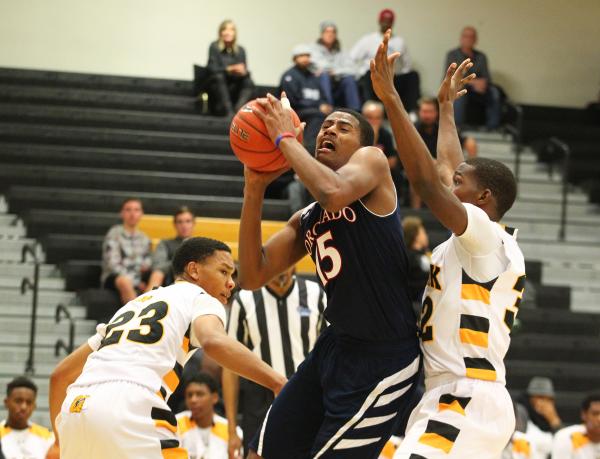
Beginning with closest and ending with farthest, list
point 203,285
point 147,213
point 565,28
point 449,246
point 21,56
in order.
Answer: point 449,246
point 203,285
point 147,213
point 21,56
point 565,28

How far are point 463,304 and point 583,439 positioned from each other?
17.0 ft

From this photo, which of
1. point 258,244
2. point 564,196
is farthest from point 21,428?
point 564,196

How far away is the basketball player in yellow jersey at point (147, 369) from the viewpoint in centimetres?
511

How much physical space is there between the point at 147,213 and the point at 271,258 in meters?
7.60

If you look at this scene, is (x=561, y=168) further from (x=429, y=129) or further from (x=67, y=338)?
(x=67, y=338)

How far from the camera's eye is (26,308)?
11.5 m

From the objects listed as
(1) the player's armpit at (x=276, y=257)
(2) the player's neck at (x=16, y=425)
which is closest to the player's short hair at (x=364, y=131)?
(1) the player's armpit at (x=276, y=257)

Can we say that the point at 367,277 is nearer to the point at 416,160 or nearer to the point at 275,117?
the point at 416,160

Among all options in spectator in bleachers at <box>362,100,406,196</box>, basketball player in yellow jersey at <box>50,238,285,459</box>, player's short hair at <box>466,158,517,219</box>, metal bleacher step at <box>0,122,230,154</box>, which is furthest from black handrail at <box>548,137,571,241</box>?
basketball player in yellow jersey at <box>50,238,285,459</box>

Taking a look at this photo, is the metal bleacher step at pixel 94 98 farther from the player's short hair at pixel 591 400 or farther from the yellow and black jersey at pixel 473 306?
the yellow and black jersey at pixel 473 306

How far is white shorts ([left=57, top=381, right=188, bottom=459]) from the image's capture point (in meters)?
5.10

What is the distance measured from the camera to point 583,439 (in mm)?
9711

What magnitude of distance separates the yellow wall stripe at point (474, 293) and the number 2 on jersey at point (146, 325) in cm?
137

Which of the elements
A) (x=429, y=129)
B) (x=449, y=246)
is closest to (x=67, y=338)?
(x=429, y=129)
